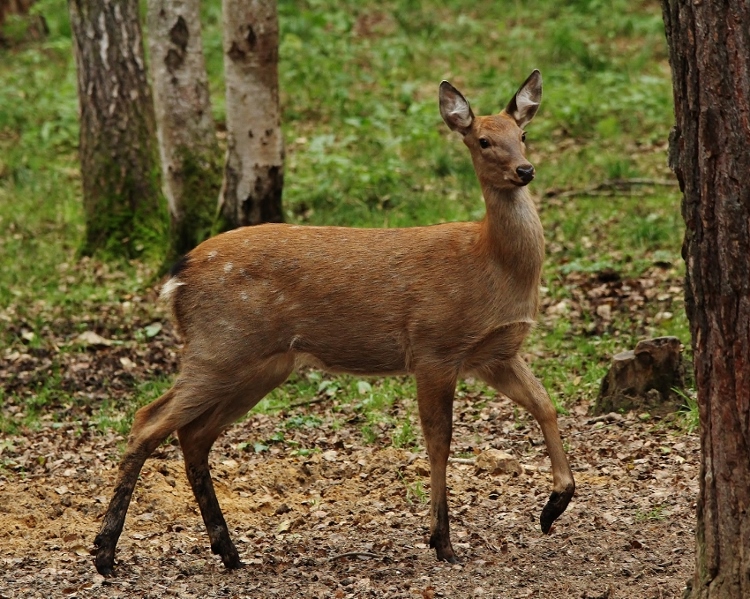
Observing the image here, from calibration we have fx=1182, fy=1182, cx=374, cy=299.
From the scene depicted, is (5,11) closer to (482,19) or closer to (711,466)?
(482,19)

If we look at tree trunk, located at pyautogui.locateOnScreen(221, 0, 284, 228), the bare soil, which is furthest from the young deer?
tree trunk, located at pyautogui.locateOnScreen(221, 0, 284, 228)

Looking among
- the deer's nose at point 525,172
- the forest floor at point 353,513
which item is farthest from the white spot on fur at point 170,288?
the deer's nose at point 525,172

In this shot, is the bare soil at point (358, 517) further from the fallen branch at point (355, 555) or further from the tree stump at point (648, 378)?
the tree stump at point (648, 378)

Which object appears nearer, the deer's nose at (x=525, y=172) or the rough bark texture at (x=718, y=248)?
the rough bark texture at (x=718, y=248)

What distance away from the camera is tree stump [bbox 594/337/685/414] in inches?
285

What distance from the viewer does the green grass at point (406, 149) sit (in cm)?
873

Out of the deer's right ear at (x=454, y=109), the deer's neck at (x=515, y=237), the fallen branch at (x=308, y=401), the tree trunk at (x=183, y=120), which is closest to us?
the deer's neck at (x=515, y=237)

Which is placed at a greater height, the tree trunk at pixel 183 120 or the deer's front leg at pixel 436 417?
the tree trunk at pixel 183 120

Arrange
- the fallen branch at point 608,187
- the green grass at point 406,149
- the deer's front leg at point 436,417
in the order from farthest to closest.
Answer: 1. the fallen branch at point 608,187
2. the green grass at point 406,149
3. the deer's front leg at point 436,417

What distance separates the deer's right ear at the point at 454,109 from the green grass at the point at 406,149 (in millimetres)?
2102

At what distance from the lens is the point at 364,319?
584 cm

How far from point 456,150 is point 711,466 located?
29.5ft

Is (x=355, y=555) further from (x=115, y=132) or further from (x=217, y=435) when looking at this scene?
(x=115, y=132)

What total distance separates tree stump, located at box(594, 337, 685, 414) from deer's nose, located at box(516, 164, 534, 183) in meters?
1.98
